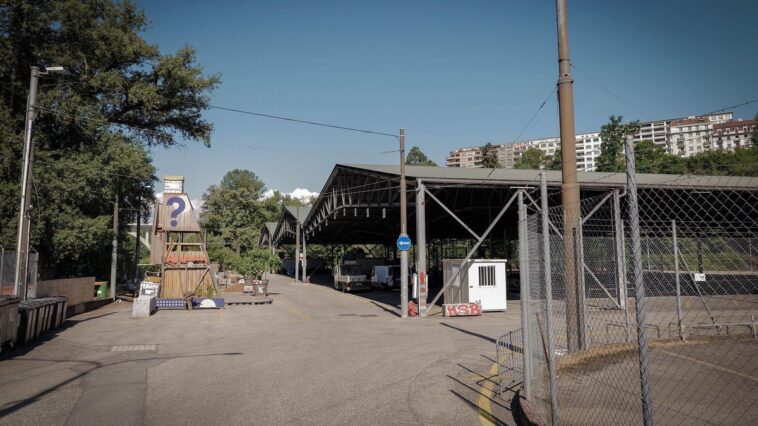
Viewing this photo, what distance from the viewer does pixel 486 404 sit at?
324 inches

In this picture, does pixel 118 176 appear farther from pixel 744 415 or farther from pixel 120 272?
pixel 744 415

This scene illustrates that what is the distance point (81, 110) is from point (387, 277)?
82.4 feet

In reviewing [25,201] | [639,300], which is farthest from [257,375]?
[25,201]

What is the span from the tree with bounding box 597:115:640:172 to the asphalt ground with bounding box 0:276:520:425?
208 feet

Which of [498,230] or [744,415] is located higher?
[498,230]

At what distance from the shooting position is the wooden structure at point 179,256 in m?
28.0

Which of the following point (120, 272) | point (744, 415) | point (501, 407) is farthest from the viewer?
point (120, 272)

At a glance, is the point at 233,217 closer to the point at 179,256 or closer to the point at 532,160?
the point at 179,256

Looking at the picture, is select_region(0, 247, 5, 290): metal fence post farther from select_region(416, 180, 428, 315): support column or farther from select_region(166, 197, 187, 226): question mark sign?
select_region(416, 180, 428, 315): support column

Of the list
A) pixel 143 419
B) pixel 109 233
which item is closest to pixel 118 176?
pixel 109 233

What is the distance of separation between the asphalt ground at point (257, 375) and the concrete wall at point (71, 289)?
2.49m

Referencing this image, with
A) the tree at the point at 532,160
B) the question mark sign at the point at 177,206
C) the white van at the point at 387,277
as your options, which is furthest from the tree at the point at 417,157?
the question mark sign at the point at 177,206

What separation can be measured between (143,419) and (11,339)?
339 inches

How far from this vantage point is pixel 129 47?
34.4 metres
